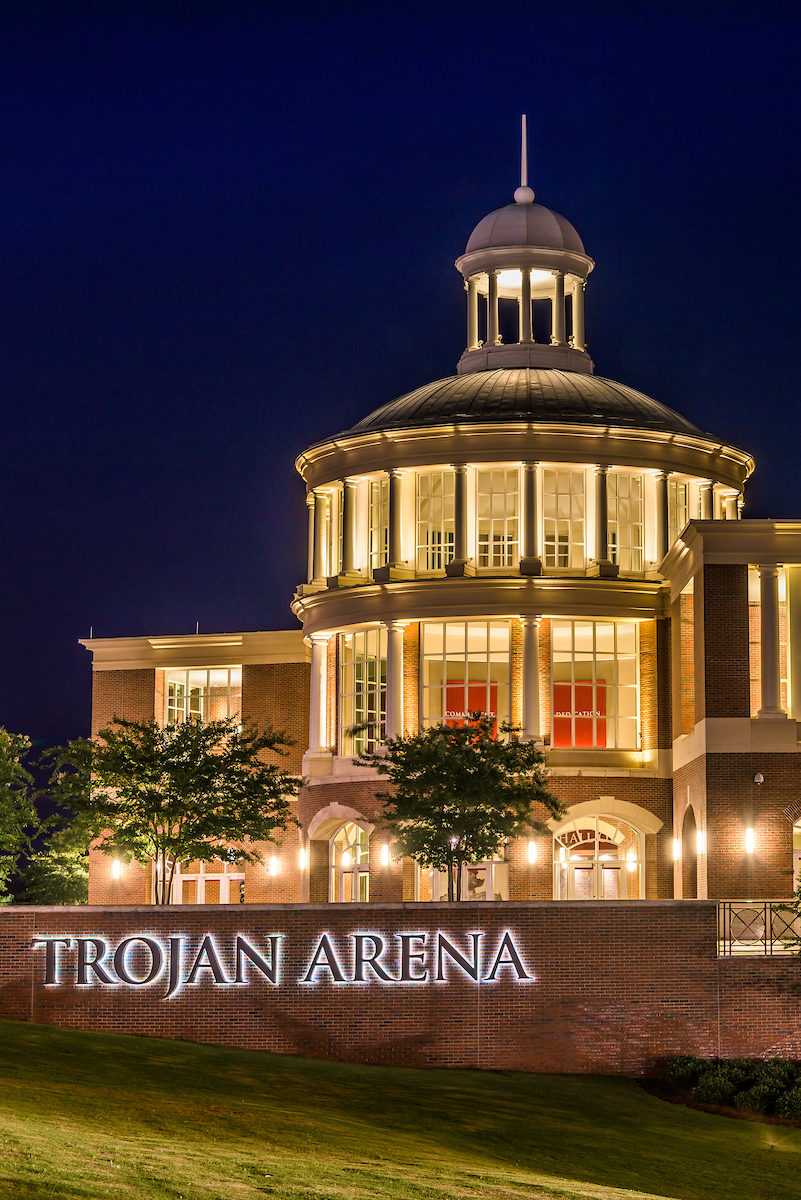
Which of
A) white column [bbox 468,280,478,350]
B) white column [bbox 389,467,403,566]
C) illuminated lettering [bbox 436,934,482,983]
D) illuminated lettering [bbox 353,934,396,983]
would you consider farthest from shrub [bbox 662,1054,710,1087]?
white column [bbox 468,280,478,350]

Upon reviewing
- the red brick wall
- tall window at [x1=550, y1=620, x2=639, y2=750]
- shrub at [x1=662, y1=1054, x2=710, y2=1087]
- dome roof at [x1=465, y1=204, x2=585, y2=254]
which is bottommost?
shrub at [x1=662, y1=1054, x2=710, y2=1087]

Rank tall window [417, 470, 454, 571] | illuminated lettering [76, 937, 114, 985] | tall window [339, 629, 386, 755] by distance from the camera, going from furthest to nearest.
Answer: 1. tall window [417, 470, 454, 571]
2. tall window [339, 629, 386, 755]
3. illuminated lettering [76, 937, 114, 985]

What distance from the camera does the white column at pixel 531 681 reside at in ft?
170

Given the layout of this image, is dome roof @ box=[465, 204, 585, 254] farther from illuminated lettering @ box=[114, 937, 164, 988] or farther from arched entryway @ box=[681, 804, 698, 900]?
illuminated lettering @ box=[114, 937, 164, 988]

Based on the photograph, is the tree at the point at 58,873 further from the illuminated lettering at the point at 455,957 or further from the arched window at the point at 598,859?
the illuminated lettering at the point at 455,957

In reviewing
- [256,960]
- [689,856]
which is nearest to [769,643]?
[689,856]

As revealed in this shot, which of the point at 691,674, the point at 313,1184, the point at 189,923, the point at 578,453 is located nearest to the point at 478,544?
the point at 578,453

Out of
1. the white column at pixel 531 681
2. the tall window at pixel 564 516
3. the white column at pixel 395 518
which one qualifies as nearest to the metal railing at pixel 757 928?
the white column at pixel 531 681

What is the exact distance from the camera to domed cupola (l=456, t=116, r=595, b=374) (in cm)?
6156

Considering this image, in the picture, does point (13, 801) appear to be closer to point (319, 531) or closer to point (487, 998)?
point (319, 531)

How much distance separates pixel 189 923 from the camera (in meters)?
37.6

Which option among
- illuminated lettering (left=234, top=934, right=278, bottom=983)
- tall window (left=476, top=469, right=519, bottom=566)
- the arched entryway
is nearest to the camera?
illuminated lettering (left=234, top=934, right=278, bottom=983)

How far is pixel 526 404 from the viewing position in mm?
54875

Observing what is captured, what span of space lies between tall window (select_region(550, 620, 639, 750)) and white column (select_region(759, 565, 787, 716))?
25.7ft
